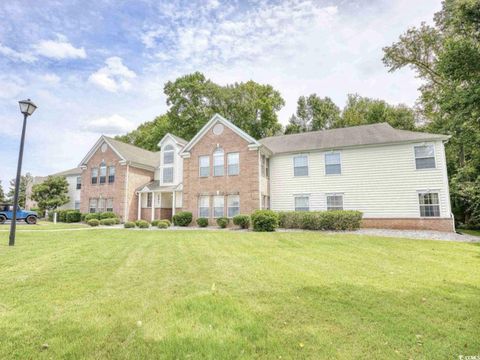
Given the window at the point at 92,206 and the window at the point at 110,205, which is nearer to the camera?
the window at the point at 110,205

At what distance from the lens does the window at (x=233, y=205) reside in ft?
66.8

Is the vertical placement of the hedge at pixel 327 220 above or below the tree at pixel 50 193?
below

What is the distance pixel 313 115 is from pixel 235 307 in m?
39.4

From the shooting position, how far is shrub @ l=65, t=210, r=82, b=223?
1088 inches

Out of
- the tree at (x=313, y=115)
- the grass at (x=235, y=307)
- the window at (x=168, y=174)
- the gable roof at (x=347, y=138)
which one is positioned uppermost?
the tree at (x=313, y=115)

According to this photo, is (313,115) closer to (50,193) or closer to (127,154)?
(127,154)

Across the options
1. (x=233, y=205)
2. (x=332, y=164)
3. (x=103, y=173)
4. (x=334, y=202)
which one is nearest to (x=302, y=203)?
(x=334, y=202)

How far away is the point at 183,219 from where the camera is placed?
2086cm

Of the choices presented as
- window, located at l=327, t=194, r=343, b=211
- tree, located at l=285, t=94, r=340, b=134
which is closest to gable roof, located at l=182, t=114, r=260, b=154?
window, located at l=327, t=194, r=343, b=211

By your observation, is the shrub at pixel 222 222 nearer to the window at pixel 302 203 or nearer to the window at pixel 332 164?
the window at pixel 302 203

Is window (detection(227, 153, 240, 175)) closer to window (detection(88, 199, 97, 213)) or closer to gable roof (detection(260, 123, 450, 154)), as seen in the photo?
gable roof (detection(260, 123, 450, 154))

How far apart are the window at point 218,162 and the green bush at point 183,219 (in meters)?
3.84

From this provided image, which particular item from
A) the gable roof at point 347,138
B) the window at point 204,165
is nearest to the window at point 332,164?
the gable roof at point 347,138

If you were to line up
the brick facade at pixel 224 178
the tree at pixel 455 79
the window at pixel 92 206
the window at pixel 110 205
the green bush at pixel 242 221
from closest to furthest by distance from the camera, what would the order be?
the tree at pixel 455 79 → the green bush at pixel 242 221 → the brick facade at pixel 224 178 → the window at pixel 110 205 → the window at pixel 92 206
